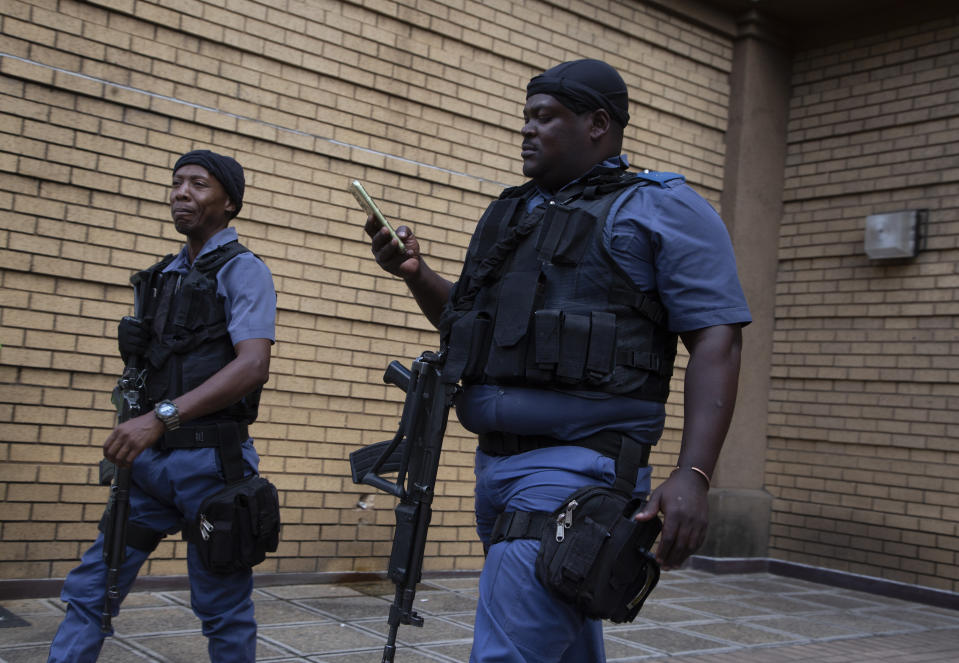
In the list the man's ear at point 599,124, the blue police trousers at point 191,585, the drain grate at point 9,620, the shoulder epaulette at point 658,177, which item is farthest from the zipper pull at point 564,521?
the drain grate at point 9,620

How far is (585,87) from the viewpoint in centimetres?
259

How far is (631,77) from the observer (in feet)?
25.1

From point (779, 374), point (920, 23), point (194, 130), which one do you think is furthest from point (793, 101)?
point (194, 130)

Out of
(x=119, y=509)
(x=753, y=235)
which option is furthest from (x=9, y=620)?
(x=753, y=235)

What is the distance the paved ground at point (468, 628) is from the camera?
14.5 ft

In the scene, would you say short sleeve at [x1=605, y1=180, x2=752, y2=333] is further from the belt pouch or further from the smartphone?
the smartphone

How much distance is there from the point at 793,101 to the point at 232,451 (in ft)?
22.0

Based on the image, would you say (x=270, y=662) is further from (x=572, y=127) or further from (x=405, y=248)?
(x=572, y=127)

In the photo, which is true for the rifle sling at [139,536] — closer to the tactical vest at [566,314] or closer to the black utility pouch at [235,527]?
the black utility pouch at [235,527]

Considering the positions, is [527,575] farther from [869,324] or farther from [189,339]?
[869,324]

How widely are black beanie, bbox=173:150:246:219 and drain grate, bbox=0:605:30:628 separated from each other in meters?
2.26

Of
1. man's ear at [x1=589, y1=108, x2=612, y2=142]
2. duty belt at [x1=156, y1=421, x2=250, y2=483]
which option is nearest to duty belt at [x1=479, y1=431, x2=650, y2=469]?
man's ear at [x1=589, y1=108, x2=612, y2=142]

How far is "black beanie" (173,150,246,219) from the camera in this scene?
3.58 meters

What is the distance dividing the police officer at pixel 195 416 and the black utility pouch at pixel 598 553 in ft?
4.50
